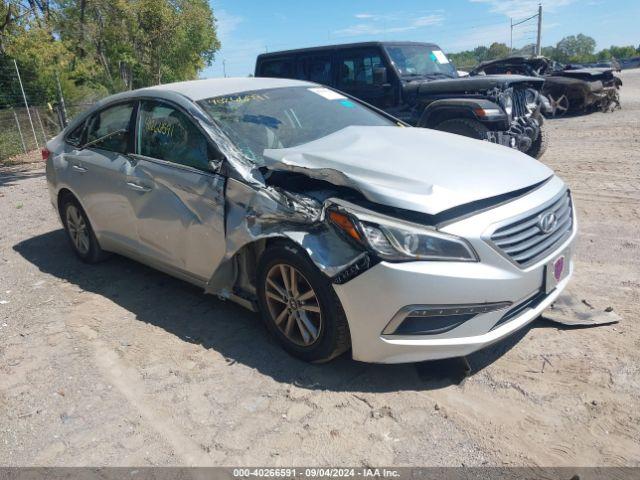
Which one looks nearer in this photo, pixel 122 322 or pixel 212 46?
pixel 122 322

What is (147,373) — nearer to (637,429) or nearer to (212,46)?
(637,429)

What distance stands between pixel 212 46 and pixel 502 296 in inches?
1754

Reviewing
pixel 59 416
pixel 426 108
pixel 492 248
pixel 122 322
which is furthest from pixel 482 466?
pixel 426 108

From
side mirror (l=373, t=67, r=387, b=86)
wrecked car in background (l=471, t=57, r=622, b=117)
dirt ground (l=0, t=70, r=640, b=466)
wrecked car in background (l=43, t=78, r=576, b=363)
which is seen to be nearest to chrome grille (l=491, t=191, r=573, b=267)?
wrecked car in background (l=43, t=78, r=576, b=363)

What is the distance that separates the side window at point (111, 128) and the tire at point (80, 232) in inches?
27.1

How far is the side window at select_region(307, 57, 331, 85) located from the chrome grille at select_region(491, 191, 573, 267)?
6.63 meters

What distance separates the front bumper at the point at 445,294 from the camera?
9.08 ft

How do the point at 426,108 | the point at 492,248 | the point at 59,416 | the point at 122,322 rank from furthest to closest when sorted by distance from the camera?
the point at 426,108
the point at 122,322
the point at 59,416
the point at 492,248

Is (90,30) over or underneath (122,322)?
over

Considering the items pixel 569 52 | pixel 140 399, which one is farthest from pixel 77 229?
pixel 569 52

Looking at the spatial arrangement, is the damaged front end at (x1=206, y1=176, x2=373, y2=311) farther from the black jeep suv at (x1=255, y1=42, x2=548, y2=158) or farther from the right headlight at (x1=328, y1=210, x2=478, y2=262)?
the black jeep suv at (x1=255, y1=42, x2=548, y2=158)

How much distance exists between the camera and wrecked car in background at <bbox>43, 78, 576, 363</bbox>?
2826 millimetres

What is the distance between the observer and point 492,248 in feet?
9.32

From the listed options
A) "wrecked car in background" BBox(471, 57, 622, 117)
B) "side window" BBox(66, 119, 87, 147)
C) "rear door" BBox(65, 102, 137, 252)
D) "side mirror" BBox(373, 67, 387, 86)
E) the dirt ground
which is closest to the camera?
the dirt ground
